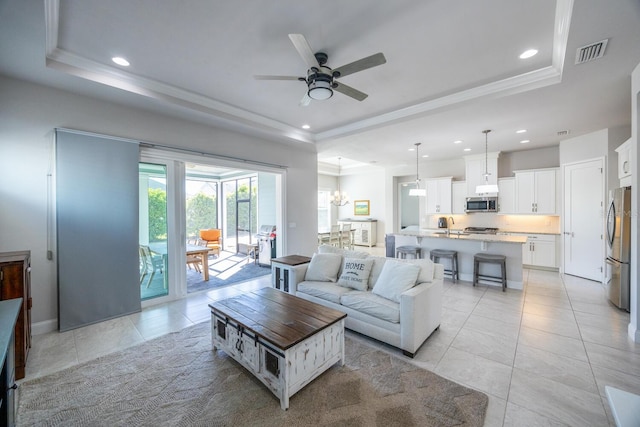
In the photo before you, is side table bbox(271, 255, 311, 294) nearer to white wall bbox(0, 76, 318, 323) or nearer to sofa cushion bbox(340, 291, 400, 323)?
sofa cushion bbox(340, 291, 400, 323)

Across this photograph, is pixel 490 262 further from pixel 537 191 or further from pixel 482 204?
pixel 537 191

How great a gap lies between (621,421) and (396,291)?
177 centimetres

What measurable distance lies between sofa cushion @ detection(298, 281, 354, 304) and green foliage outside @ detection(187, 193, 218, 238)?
6219 millimetres

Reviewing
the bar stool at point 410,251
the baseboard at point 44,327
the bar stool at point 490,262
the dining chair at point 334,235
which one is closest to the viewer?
the baseboard at point 44,327

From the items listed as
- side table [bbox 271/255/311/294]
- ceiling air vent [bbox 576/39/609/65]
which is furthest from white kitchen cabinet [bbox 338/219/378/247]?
ceiling air vent [bbox 576/39/609/65]

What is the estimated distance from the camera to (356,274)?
10.4 ft

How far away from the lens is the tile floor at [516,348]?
190 cm

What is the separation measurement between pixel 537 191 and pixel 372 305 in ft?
19.2

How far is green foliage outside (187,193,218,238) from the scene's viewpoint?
8445 millimetres

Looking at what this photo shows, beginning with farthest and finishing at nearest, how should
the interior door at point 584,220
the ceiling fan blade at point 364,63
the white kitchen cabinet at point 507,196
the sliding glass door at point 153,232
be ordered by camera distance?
the white kitchen cabinet at point 507,196, the interior door at point 584,220, the sliding glass door at point 153,232, the ceiling fan blade at point 364,63

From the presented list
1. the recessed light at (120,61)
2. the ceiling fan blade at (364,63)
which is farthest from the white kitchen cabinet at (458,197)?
the recessed light at (120,61)

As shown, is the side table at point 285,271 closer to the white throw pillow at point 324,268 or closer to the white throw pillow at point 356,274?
A: the white throw pillow at point 324,268

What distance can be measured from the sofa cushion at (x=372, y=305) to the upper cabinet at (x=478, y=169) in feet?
17.9

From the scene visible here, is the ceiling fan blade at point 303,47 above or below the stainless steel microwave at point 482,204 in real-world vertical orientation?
above
